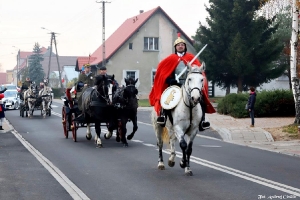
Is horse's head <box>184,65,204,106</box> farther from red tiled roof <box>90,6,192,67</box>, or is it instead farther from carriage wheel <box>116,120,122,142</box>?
red tiled roof <box>90,6,192,67</box>

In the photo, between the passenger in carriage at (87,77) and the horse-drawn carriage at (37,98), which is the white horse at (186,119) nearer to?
the passenger in carriage at (87,77)

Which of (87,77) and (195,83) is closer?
(195,83)

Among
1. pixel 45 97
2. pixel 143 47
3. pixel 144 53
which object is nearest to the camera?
pixel 45 97

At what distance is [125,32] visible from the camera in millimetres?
69438

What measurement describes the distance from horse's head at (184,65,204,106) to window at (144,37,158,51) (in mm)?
56011

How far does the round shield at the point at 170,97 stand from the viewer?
12555 millimetres

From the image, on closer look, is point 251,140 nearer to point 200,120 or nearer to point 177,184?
point 200,120

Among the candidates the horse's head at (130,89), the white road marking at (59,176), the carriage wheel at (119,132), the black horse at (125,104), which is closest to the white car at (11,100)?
the carriage wheel at (119,132)

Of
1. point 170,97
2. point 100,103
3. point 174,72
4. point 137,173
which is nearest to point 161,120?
point 170,97

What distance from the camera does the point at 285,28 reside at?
7181 centimetres

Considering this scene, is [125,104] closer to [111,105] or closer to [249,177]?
[111,105]

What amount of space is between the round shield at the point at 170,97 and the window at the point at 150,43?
55.3m

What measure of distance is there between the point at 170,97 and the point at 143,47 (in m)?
55.4

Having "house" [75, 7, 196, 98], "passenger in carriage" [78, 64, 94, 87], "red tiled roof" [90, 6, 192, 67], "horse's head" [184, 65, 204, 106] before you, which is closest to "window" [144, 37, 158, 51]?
"house" [75, 7, 196, 98]
